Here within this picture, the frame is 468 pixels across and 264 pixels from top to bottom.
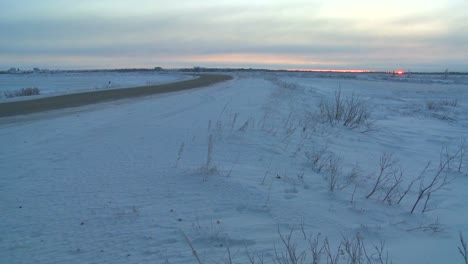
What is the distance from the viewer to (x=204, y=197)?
195 inches

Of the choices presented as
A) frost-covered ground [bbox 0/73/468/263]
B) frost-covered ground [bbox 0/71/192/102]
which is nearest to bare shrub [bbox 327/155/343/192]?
frost-covered ground [bbox 0/73/468/263]

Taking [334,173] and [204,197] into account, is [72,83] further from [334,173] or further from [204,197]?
[204,197]

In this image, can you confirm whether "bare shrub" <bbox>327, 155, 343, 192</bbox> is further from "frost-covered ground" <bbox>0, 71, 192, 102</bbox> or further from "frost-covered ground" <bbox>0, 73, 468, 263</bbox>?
"frost-covered ground" <bbox>0, 71, 192, 102</bbox>

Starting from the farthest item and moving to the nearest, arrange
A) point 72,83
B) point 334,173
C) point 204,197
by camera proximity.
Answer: point 72,83
point 334,173
point 204,197

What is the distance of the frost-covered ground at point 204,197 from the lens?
3.79 meters

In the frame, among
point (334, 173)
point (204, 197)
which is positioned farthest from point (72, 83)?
point (204, 197)

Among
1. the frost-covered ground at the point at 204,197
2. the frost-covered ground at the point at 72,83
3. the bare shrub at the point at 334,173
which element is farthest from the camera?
the frost-covered ground at the point at 72,83

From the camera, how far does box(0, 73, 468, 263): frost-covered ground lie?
3.79 m

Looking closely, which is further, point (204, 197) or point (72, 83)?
point (72, 83)

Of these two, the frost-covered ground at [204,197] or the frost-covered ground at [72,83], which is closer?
the frost-covered ground at [204,197]

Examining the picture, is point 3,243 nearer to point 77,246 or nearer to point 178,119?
point 77,246

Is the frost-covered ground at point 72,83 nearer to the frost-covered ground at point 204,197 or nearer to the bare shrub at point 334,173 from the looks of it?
the frost-covered ground at point 204,197

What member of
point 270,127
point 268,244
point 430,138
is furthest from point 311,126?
Result: point 268,244

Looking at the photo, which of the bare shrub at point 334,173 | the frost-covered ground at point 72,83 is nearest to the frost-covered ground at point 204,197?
the bare shrub at point 334,173
